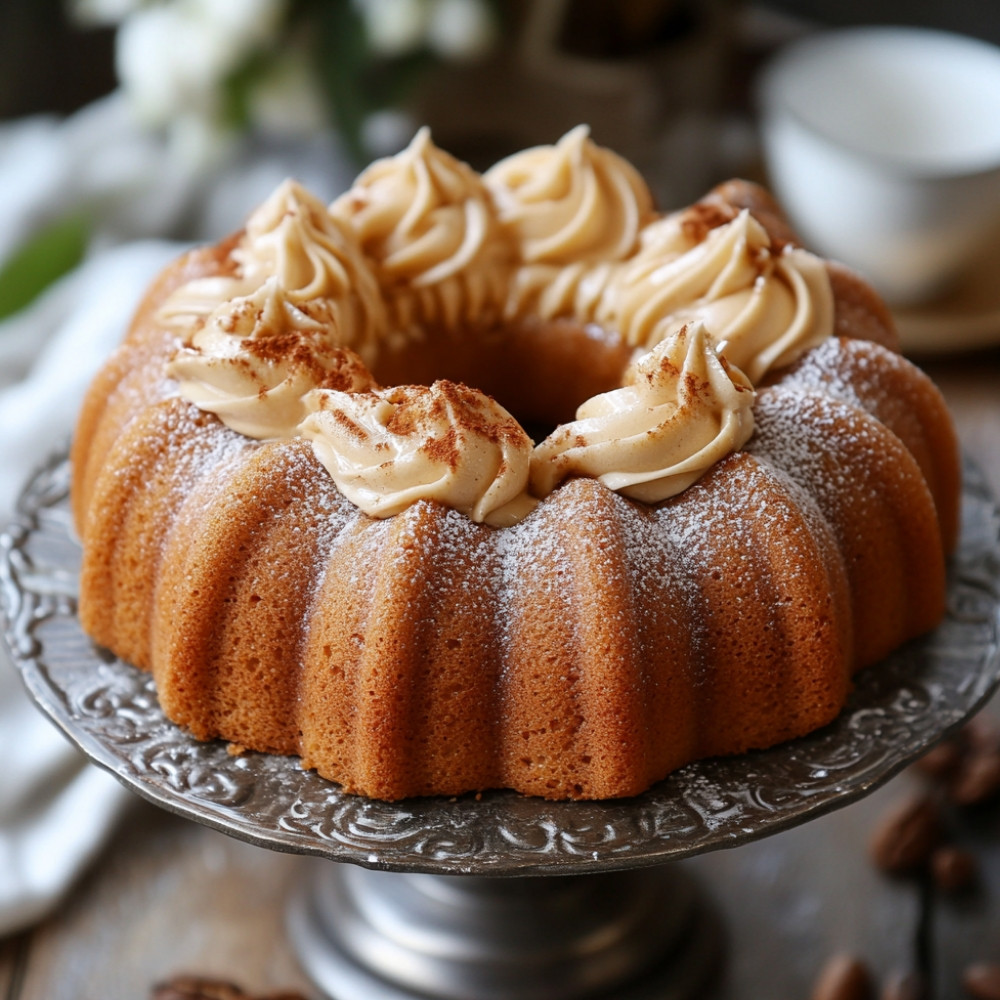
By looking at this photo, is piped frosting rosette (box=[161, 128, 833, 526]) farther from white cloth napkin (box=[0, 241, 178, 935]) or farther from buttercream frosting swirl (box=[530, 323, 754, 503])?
white cloth napkin (box=[0, 241, 178, 935])

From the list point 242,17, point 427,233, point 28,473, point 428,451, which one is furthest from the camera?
point 242,17

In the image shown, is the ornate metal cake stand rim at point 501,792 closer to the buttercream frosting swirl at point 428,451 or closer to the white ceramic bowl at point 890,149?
the buttercream frosting swirl at point 428,451

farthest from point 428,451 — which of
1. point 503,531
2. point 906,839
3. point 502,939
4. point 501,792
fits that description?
point 906,839

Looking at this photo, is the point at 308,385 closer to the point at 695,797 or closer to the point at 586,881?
the point at 695,797

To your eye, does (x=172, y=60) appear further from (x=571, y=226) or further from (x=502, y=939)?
(x=502, y=939)

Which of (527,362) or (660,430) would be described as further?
(527,362)

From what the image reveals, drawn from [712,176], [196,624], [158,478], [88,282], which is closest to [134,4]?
[88,282]

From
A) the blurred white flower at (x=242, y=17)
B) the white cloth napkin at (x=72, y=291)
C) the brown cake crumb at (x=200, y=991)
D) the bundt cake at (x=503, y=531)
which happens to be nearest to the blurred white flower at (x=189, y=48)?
the blurred white flower at (x=242, y=17)
